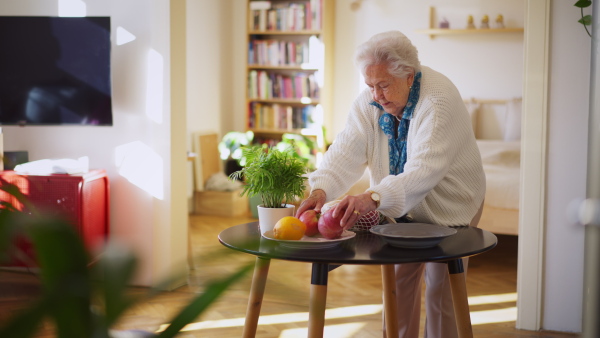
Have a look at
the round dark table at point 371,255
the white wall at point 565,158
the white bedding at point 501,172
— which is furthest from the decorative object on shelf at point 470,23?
the round dark table at point 371,255

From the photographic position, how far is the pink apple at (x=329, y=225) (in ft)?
5.69

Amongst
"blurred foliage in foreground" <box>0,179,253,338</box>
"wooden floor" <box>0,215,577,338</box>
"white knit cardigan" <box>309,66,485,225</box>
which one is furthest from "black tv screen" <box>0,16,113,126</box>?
"blurred foliage in foreground" <box>0,179,253,338</box>

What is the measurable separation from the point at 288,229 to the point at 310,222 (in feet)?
0.41

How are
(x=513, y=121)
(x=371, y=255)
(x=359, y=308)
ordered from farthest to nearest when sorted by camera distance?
(x=513, y=121) → (x=359, y=308) → (x=371, y=255)

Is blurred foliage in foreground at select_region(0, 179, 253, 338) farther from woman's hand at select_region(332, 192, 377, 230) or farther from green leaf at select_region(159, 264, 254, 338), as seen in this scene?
woman's hand at select_region(332, 192, 377, 230)

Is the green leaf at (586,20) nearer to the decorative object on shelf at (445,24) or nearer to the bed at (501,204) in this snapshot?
the bed at (501,204)

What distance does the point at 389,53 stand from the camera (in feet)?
6.63

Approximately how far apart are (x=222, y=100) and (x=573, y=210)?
6931 mm

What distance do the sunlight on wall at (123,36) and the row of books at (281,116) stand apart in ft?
11.3

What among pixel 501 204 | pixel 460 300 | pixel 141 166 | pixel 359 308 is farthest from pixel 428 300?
pixel 501 204

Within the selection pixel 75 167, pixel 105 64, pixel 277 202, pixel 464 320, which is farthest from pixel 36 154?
pixel 464 320

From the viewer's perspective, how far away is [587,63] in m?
3.04

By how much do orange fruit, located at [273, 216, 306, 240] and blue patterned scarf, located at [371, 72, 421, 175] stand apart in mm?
601

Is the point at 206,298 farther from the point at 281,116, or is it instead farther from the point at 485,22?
the point at 281,116
